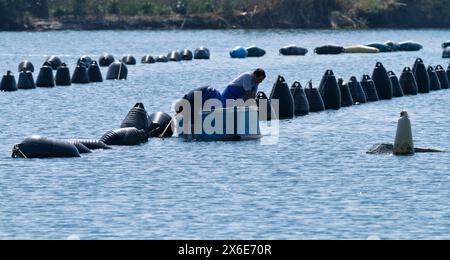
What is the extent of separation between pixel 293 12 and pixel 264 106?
467 feet

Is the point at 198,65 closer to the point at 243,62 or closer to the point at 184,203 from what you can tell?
the point at 243,62

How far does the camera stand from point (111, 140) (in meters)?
41.7

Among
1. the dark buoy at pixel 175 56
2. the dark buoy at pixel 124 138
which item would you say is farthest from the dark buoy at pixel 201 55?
the dark buoy at pixel 124 138

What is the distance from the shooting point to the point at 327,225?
28844 mm

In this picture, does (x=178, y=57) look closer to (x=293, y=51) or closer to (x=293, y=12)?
(x=293, y=51)

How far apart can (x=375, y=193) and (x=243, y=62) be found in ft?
234

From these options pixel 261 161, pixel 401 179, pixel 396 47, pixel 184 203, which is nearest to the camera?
pixel 184 203

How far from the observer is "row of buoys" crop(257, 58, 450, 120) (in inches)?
1944

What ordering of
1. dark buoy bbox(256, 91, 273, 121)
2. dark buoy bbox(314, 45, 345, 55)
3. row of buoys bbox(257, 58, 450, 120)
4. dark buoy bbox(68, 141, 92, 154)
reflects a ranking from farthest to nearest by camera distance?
dark buoy bbox(314, 45, 345, 55) < row of buoys bbox(257, 58, 450, 120) < dark buoy bbox(256, 91, 273, 121) < dark buoy bbox(68, 141, 92, 154)

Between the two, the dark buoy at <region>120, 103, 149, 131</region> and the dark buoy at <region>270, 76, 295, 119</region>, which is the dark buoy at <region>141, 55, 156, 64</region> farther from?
the dark buoy at <region>120, 103, 149, 131</region>

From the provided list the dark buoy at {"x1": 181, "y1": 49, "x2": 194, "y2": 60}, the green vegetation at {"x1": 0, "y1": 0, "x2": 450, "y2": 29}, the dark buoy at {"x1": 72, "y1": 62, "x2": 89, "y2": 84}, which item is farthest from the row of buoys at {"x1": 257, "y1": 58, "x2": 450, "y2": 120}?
the green vegetation at {"x1": 0, "y1": 0, "x2": 450, "y2": 29}

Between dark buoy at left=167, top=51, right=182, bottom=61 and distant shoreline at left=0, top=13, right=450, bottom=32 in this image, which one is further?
distant shoreline at left=0, top=13, right=450, bottom=32

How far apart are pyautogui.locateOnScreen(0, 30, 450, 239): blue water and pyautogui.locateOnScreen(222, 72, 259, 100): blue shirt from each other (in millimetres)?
1269
